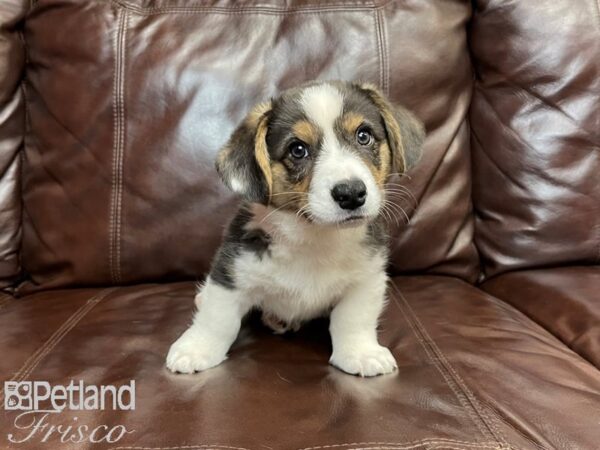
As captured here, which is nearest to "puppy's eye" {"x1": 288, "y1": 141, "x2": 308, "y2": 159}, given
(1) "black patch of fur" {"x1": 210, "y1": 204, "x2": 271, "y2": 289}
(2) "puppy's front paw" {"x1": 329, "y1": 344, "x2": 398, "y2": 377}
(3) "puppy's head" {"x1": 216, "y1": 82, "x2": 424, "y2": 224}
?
(3) "puppy's head" {"x1": 216, "y1": 82, "x2": 424, "y2": 224}

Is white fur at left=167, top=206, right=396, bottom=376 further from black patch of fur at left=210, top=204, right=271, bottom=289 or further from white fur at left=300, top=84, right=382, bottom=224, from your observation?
white fur at left=300, top=84, right=382, bottom=224

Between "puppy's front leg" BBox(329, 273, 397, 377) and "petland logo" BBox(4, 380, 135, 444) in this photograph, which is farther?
"puppy's front leg" BBox(329, 273, 397, 377)

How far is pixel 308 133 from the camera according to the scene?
142 centimetres

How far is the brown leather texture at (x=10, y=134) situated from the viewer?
6.50 ft

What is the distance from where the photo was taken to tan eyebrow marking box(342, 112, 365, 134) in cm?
144

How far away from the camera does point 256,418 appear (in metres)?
1.17

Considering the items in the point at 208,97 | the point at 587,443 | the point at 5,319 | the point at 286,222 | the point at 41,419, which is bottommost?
the point at 5,319

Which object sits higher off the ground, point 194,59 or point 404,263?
point 194,59

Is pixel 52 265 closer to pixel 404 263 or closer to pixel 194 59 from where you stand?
pixel 194 59

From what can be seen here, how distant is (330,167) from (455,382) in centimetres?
54

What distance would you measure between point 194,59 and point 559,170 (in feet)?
4.16

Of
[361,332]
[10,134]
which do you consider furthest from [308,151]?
[10,134]

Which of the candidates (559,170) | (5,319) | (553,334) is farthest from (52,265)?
(559,170)

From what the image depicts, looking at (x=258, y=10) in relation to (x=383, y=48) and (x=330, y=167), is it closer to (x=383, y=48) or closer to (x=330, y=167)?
(x=383, y=48)
